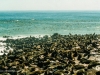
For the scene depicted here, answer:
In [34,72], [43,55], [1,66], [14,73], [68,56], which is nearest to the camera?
[34,72]

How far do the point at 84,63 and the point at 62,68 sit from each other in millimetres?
1402

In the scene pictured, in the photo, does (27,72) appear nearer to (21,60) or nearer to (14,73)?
(14,73)

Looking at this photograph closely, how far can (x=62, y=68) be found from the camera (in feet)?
44.9

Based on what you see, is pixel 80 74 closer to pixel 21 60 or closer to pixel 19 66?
pixel 19 66

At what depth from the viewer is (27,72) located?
12688 millimetres

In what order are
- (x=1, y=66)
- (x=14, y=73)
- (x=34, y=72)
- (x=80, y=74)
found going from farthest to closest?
(x=1, y=66), (x=14, y=73), (x=34, y=72), (x=80, y=74)

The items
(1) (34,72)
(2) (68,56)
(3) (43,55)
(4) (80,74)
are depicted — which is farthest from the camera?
(3) (43,55)

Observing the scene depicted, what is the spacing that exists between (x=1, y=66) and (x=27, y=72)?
10.3ft

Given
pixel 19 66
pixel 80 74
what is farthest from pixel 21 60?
pixel 80 74

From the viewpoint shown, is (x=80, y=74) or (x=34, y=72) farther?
(x=34, y=72)

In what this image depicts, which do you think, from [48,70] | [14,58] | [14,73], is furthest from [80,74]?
[14,58]

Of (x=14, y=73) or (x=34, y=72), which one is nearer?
(x=34, y=72)

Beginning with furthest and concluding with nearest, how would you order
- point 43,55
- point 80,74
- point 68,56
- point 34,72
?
point 43,55 → point 68,56 → point 34,72 → point 80,74

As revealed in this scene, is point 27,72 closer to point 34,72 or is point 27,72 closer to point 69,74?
point 34,72
